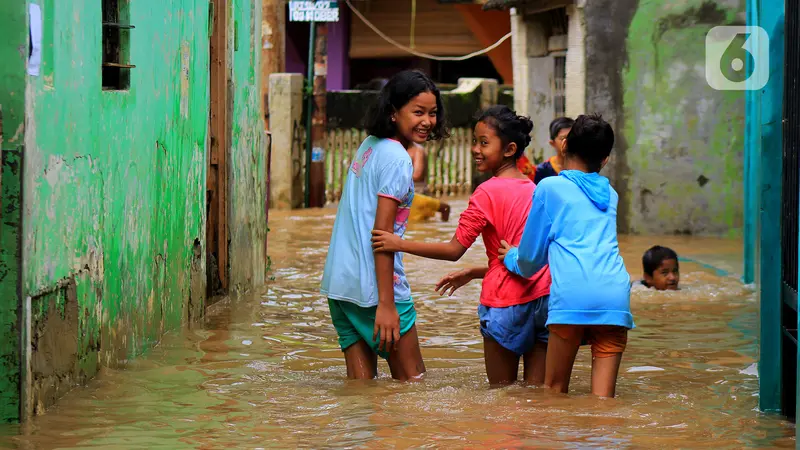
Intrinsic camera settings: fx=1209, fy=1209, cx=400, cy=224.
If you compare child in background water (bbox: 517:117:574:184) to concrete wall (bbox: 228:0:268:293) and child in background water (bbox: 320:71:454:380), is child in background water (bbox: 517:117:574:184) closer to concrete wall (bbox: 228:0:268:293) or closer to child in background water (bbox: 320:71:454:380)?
concrete wall (bbox: 228:0:268:293)

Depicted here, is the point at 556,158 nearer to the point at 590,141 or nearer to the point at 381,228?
the point at 590,141

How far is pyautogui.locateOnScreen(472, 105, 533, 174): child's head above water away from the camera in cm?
563

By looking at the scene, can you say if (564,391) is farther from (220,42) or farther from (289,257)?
(289,257)

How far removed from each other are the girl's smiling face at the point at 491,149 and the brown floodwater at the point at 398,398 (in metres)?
1.07

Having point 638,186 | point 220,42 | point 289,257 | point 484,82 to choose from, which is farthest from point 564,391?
point 484,82

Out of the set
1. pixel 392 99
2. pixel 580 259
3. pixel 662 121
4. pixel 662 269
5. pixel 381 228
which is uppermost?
pixel 662 121

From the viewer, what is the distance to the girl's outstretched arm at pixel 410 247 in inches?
206

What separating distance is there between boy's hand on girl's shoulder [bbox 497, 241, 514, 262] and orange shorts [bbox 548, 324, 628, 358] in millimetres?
404

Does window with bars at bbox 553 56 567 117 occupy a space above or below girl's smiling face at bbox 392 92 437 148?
above

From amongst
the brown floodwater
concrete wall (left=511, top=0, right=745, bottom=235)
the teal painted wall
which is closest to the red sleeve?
the brown floodwater

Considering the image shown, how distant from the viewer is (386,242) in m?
5.23

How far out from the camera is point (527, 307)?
5496 millimetres

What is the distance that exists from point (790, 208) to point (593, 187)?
0.93 meters

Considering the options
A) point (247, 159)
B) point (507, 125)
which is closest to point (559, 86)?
point (247, 159)
